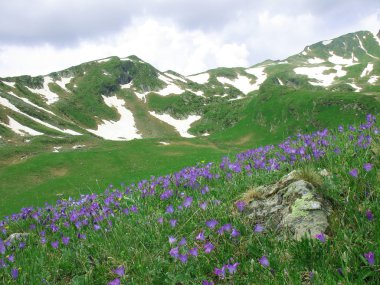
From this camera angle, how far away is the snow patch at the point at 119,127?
127 m

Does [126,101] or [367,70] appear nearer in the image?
[126,101]

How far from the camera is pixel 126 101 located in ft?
545

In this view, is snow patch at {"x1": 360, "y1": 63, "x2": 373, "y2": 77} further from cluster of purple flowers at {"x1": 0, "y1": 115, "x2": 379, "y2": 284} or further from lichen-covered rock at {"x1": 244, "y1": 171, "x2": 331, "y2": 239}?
lichen-covered rock at {"x1": 244, "y1": 171, "x2": 331, "y2": 239}

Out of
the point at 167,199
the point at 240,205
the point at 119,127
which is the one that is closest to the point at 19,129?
the point at 119,127

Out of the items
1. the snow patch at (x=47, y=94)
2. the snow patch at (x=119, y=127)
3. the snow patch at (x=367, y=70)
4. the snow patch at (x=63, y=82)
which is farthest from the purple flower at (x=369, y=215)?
the snow patch at (x=367, y=70)

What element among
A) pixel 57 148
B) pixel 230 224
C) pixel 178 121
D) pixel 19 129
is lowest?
pixel 178 121

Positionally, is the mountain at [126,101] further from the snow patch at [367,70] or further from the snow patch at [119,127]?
the snow patch at [367,70]

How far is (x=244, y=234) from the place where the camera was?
4.28 m

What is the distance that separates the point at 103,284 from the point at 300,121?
270 ft

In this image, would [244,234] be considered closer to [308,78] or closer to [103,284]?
[103,284]

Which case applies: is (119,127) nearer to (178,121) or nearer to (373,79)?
(178,121)

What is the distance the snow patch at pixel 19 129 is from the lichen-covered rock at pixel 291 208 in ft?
307

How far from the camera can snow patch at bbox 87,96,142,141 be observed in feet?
418

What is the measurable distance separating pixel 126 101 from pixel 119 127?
1190 inches
